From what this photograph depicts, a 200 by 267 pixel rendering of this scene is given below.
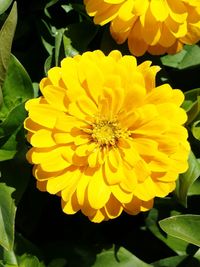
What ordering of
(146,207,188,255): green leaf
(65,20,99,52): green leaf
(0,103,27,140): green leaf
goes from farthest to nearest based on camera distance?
(146,207,188,255): green leaf, (65,20,99,52): green leaf, (0,103,27,140): green leaf

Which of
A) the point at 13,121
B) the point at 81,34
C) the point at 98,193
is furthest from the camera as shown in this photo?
the point at 81,34

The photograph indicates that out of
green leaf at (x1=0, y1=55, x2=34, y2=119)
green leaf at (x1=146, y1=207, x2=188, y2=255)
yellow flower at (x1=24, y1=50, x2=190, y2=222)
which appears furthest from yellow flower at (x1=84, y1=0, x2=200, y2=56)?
green leaf at (x1=146, y1=207, x2=188, y2=255)

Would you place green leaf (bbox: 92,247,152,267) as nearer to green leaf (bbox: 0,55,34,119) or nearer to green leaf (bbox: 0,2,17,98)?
green leaf (bbox: 0,55,34,119)

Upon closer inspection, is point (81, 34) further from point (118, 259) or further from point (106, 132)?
point (118, 259)

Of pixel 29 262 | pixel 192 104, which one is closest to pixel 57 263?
pixel 29 262

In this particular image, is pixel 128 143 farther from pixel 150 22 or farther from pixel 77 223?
pixel 77 223

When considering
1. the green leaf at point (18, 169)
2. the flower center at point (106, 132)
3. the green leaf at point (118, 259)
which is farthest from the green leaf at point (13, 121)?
the green leaf at point (118, 259)
